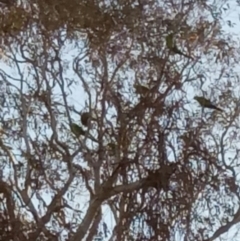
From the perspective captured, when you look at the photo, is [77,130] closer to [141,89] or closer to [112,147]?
[112,147]

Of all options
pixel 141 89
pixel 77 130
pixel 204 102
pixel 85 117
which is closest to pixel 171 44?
pixel 141 89

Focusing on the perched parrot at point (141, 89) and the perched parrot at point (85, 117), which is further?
the perched parrot at point (85, 117)

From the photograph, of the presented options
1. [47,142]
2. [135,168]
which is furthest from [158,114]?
[47,142]

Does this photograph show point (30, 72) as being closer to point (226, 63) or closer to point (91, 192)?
point (91, 192)

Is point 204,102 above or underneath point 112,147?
above

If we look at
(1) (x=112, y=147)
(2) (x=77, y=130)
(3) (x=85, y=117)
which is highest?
(3) (x=85, y=117)

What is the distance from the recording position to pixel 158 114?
7.76 meters

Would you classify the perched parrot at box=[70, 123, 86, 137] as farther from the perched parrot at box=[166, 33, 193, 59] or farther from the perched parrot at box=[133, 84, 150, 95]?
the perched parrot at box=[166, 33, 193, 59]

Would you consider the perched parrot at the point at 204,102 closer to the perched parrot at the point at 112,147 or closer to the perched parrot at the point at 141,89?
the perched parrot at the point at 141,89

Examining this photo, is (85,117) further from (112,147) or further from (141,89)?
Answer: (141,89)

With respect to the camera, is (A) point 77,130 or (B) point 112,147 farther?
(A) point 77,130

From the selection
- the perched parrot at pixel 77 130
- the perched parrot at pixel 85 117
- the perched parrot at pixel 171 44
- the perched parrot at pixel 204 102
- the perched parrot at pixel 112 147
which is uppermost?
the perched parrot at pixel 171 44

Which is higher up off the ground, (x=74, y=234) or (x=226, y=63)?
(x=226, y=63)

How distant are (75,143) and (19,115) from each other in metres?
0.54
